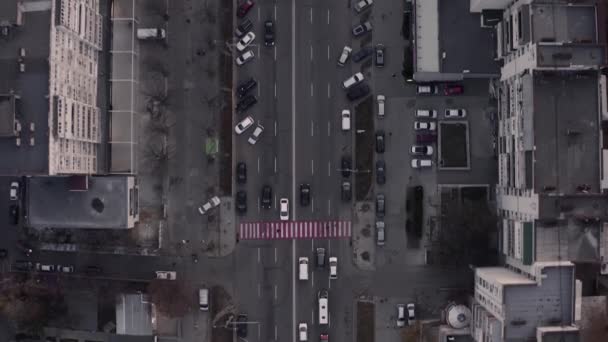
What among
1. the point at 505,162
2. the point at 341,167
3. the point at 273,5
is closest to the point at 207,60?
the point at 273,5

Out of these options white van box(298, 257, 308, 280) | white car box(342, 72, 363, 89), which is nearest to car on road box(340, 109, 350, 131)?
white car box(342, 72, 363, 89)

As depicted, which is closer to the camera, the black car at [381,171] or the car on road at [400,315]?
the car on road at [400,315]

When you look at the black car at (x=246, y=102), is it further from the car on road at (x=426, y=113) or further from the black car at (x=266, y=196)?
the car on road at (x=426, y=113)

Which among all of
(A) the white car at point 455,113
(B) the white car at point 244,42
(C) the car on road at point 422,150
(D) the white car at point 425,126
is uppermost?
(B) the white car at point 244,42

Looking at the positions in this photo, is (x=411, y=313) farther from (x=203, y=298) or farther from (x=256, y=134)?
(x=256, y=134)

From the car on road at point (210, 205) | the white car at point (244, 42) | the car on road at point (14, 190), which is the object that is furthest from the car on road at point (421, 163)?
the car on road at point (14, 190)

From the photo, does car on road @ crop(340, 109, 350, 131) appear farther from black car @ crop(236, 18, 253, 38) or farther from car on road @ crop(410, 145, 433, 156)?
black car @ crop(236, 18, 253, 38)
